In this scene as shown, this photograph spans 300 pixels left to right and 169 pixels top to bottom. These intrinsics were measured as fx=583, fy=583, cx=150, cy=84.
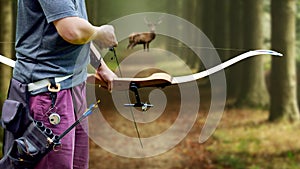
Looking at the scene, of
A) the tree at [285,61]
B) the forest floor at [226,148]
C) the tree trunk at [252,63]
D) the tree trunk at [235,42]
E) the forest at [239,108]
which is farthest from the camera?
the tree trunk at [235,42]

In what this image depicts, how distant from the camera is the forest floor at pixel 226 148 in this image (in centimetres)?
630

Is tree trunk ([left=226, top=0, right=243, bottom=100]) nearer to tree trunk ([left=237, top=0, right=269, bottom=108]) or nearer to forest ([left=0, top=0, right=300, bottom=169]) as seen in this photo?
forest ([left=0, top=0, right=300, bottom=169])

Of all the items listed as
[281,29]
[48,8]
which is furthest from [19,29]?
[281,29]

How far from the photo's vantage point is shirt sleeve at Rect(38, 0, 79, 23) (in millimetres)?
1743

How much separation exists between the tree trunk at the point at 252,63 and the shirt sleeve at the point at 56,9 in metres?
5.82

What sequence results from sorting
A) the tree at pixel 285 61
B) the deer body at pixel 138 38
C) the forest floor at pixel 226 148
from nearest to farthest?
the deer body at pixel 138 38
the forest floor at pixel 226 148
the tree at pixel 285 61

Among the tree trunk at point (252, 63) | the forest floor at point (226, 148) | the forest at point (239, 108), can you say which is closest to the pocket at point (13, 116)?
the forest at point (239, 108)

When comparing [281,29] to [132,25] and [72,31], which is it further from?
[72,31]

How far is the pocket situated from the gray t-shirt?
7 cm

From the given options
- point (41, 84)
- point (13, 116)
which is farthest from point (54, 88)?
point (13, 116)

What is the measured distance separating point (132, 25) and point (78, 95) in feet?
1.24

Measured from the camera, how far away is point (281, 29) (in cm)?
661

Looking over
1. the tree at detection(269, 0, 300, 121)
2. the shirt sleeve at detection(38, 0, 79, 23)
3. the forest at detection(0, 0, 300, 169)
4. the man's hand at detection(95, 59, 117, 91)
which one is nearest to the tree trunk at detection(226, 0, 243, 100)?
the forest at detection(0, 0, 300, 169)

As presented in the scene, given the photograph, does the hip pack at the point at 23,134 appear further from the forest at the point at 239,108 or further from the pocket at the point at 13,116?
the forest at the point at 239,108
